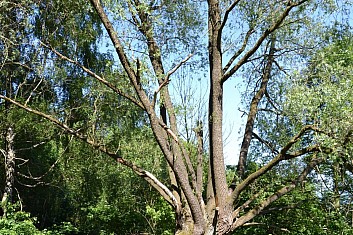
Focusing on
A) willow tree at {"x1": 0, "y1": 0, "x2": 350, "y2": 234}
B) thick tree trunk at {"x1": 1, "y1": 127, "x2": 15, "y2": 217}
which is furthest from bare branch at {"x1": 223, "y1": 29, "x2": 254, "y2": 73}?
thick tree trunk at {"x1": 1, "y1": 127, "x2": 15, "y2": 217}

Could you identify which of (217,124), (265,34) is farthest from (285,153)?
(265,34)

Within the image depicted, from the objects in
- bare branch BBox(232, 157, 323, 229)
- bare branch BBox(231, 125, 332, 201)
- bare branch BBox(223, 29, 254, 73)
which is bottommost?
bare branch BBox(232, 157, 323, 229)

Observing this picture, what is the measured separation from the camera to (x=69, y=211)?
12492 millimetres

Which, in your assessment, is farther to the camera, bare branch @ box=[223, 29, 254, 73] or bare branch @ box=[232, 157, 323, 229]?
bare branch @ box=[223, 29, 254, 73]

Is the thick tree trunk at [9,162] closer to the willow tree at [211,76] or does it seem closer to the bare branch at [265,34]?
the willow tree at [211,76]

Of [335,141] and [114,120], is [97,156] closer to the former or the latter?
[114,120]

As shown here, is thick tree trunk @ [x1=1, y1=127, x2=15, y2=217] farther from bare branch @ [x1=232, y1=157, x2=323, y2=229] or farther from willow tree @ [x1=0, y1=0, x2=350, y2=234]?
bare branch @ [x1=232, y1=157, x2=323, y2=229]

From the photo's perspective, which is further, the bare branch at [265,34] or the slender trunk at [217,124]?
the slender trunk at [217,124]

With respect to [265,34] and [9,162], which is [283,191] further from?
[9,162]

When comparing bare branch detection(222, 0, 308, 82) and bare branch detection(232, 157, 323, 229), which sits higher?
bare branch detection(222, 0, 308, 82)

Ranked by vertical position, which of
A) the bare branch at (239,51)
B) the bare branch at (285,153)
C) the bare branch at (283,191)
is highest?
the bare branch at (239,51)

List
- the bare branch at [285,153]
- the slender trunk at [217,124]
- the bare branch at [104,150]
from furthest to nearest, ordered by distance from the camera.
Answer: the bare branch at [104,150] < the slender trunk at [217,124] < the bare branch at [285,153]

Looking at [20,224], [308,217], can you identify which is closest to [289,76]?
[308,217]

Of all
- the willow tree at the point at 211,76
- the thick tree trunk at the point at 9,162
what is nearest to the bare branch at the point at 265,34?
the willow tree at the point at 211,76
